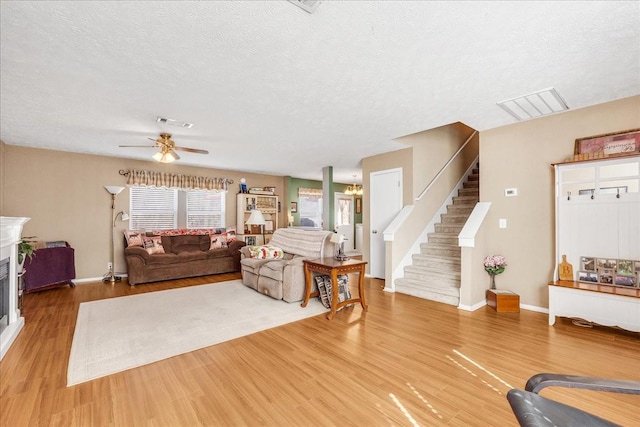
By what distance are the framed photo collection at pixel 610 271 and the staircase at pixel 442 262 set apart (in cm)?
141

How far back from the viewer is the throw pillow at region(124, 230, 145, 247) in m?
5.43

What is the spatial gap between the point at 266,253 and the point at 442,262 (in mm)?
3039

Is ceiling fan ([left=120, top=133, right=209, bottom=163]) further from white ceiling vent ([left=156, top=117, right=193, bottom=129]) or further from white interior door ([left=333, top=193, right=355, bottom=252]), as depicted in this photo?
white interior door ([left=333, top=193, right=355, bottom=252])

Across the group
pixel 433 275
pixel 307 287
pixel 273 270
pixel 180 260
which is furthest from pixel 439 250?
pixel 180 260

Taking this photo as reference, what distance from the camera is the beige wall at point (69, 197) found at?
191 inches

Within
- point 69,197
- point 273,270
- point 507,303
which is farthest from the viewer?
point 69,197

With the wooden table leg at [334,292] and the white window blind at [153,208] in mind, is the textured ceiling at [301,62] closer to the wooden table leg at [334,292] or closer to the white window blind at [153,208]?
the wooden table leg at [334,292]

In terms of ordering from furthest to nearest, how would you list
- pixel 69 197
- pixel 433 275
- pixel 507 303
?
pixel 69 197 → pixel 433 275 → pixel 507 303

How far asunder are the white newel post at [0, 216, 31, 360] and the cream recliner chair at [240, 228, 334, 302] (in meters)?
2.72

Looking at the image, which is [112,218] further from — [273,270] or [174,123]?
[273,270]

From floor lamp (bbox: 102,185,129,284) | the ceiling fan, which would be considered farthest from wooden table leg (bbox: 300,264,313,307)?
floor lamp (bbox: 102,185,129,284)

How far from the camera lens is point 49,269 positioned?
14.9 ft

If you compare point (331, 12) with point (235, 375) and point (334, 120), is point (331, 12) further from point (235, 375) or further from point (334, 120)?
point (235, 375)

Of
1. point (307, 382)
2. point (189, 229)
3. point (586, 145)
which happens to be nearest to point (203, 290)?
point (189, 229)
